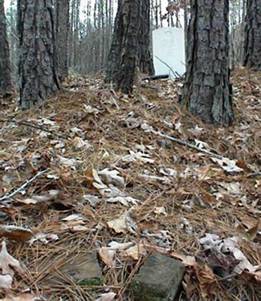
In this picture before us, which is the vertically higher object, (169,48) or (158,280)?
(169,48)

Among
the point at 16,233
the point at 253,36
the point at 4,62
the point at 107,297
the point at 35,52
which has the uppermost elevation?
the point at 253,36

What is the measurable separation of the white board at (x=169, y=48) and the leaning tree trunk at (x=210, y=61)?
107 inches

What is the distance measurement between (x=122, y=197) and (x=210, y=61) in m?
1.83

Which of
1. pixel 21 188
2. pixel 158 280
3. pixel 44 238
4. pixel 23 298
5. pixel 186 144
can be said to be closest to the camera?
pixel 23 298

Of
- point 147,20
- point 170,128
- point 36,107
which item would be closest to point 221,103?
point 170,128

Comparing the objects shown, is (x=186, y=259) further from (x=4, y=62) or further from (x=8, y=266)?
(x=4, y=62)

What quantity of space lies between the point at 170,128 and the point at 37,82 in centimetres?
113

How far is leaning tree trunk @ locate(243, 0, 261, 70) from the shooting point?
227 inches

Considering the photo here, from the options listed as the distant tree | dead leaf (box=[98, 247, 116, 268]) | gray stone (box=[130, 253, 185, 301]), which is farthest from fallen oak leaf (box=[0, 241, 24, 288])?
the distant tree

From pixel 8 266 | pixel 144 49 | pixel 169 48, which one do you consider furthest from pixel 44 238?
pixel 144 49

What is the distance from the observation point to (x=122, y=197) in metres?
2.24

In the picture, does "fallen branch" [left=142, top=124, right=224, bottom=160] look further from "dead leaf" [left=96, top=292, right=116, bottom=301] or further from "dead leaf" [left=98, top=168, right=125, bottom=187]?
"dead leaf" [left=96, top=292, right=116, bottom=301]

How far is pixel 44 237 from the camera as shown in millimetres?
1850

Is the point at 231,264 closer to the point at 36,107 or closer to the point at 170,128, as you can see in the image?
the point at 170,128
